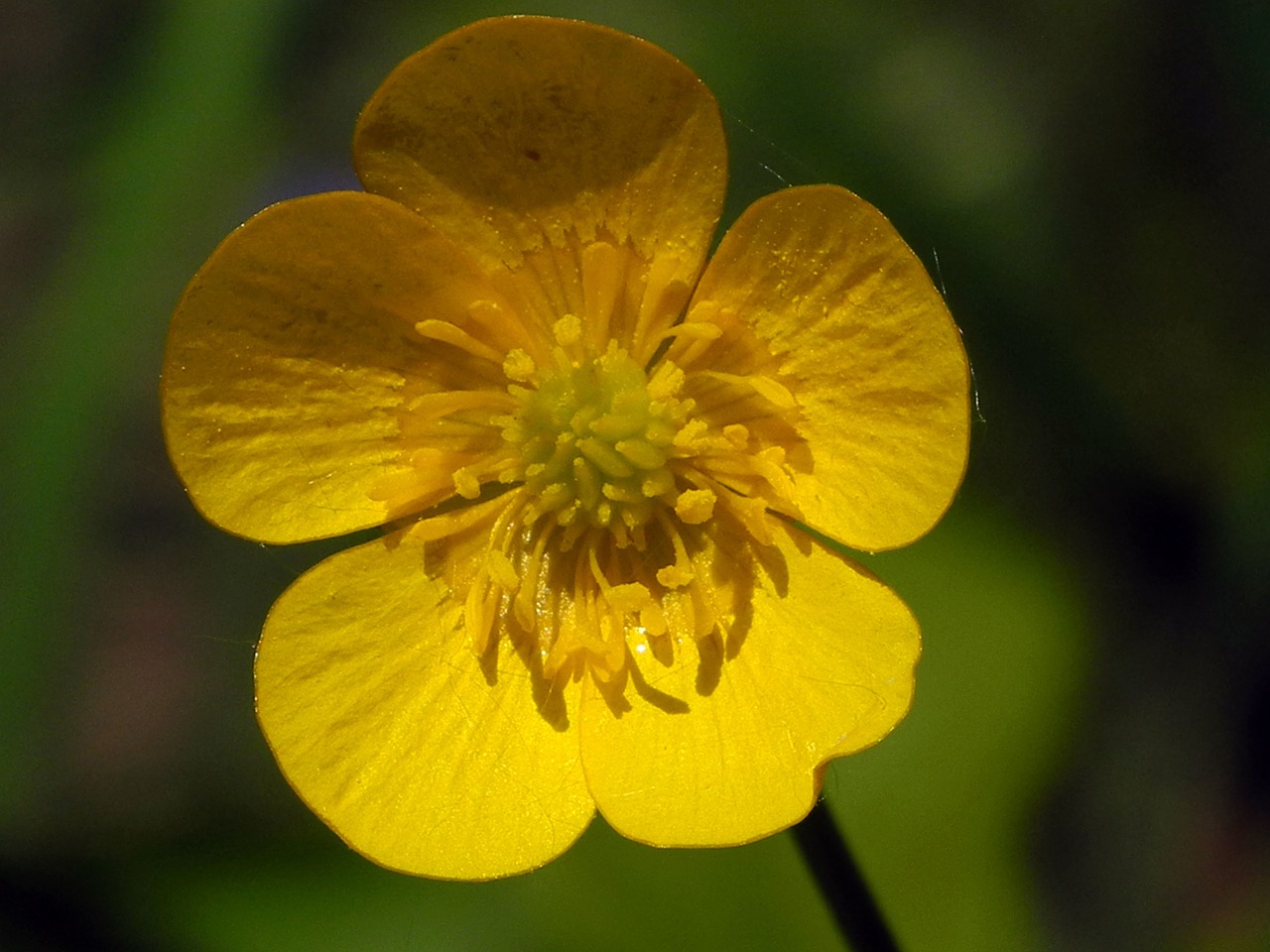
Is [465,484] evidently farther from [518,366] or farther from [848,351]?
[848,351]

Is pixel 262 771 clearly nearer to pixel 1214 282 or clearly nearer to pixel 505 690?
pixel 505 690

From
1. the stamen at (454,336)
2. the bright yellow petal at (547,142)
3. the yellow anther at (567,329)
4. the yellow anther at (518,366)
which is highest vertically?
the bright yellow petal at (547,142)

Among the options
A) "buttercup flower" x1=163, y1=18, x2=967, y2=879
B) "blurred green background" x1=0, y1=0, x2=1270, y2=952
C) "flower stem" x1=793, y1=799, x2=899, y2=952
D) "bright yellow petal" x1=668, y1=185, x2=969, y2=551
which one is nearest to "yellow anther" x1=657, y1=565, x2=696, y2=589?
"buttercup flower" x1=163, y1=18, x2=967, y2=879

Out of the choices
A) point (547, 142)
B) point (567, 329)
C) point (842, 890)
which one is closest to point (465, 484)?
point (567, 329)

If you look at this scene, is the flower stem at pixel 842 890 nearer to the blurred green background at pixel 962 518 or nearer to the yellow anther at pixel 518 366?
the blurred green background at pixel 962 518

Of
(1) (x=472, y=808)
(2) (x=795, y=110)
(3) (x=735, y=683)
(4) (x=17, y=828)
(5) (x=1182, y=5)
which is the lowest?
(4) (x=17, y=828)

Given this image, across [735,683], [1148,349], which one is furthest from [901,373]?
[1148,349]

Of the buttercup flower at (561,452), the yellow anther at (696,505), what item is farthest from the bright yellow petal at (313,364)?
the yellow anther at (696,505)

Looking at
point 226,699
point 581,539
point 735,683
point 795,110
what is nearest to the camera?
point 735,683
